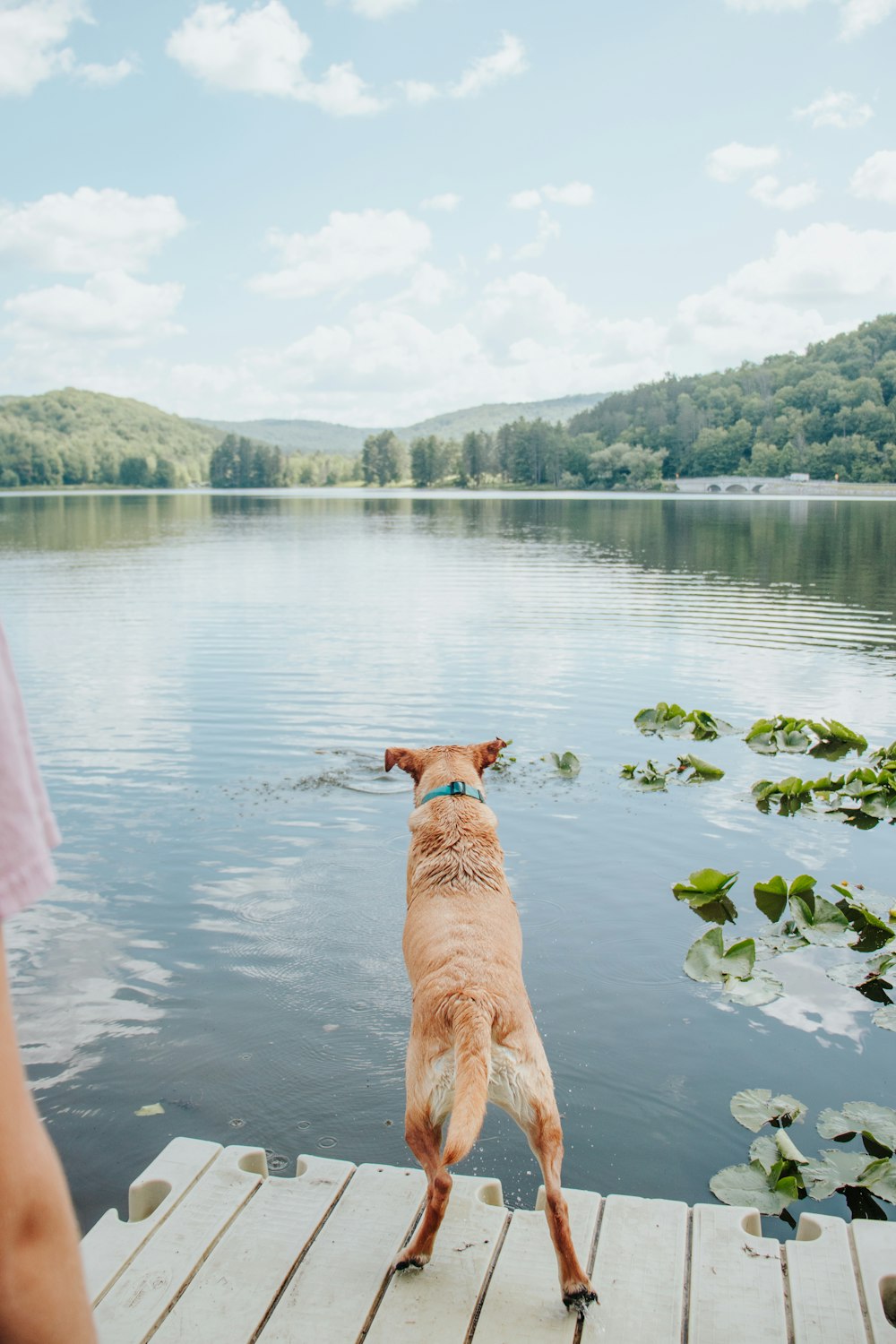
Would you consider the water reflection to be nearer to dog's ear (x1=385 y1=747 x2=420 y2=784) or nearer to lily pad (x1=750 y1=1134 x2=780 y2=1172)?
dog's ear (x1=385 y1=747 x2=420 y2=784)

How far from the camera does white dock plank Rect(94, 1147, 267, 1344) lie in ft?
13.6

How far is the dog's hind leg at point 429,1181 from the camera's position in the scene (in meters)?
4.33

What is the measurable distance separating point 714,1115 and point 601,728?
10669mm

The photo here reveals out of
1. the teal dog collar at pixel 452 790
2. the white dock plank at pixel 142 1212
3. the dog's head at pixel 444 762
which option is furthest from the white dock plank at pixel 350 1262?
the dog's head at pixel 444 762

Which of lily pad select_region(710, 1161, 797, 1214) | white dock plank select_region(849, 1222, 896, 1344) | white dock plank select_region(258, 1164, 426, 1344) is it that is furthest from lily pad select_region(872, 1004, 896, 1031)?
white dock plank select_region(258, 1164, 426, 1344)

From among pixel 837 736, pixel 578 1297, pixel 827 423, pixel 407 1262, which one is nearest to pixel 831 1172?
pixel 578 1297

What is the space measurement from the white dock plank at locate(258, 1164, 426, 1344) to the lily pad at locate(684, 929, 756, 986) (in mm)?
4266

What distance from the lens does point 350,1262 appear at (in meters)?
4.50

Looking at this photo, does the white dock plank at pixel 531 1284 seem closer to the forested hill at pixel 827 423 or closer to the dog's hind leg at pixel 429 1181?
the dog's hind leg at pixel 429 1181

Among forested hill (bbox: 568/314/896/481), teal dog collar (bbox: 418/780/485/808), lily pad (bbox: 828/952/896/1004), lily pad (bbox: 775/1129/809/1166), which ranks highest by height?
forested hill (bbox: 568/314/896/481)

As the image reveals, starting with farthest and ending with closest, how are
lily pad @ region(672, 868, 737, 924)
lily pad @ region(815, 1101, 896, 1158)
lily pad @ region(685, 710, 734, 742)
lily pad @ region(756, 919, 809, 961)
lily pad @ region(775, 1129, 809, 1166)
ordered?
1. lily pad @ region(685, 710, 734, 742)
2. lily pad @ region(672, 868, 737, 924)
3. lily pad @ region(756, 919, 809, 961)
4. lily pad @ region(815, 1101, 896, 1158)
5. lily pad @ region(775, 1129, 809, 1166)

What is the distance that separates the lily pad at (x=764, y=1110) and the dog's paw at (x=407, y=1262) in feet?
10.1

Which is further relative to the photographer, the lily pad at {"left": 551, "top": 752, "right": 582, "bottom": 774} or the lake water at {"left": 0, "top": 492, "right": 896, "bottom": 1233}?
the lily pad at {"left": 551, "top": 752, "right": 582, "bottom": 774}

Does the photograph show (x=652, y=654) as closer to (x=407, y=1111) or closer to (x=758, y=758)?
(x=758, y=758)
